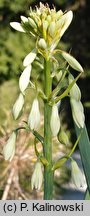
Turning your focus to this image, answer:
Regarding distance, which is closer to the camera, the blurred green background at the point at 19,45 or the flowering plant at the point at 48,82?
the flowering plant at the point at 48,82

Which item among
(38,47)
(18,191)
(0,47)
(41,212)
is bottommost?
(41,212)

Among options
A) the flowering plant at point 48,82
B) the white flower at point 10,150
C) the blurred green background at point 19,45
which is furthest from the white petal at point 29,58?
the blurred green background at point 19,45

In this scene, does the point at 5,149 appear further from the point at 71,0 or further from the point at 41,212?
the point at 71,0

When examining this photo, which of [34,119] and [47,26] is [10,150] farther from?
[47,26]

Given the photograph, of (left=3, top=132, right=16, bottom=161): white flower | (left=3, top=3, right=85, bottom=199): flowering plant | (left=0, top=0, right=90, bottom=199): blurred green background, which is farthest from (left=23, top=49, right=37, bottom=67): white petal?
(left=0, top=0, right=90, bottom=199): blurred green background

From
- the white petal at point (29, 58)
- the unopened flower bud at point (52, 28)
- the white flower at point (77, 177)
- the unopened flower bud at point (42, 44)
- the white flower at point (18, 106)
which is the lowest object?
the white flower at point (77, 177)

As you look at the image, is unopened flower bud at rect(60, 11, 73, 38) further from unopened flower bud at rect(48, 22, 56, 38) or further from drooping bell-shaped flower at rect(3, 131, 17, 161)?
drooping bell-shaped flower at rect(3, 131, 17, 161)

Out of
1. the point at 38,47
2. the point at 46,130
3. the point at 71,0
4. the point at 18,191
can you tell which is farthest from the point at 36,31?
the point at 71,0

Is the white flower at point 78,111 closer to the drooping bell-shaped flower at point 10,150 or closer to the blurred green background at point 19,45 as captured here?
the drooping bell-shaped flower at point 10,150
